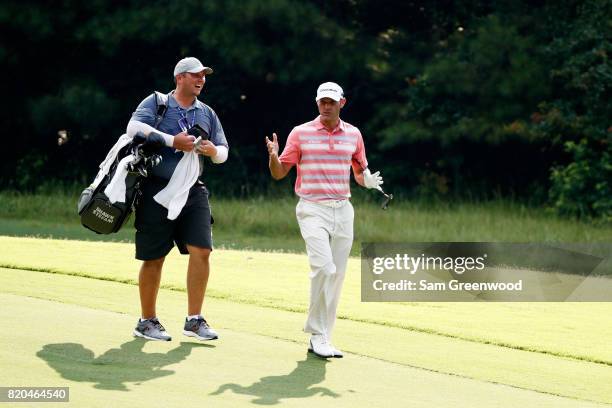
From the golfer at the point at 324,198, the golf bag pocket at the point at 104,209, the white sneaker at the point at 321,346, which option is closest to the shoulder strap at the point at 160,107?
the golf bag pocket at the point at 104,209

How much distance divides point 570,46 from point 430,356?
16971 mm

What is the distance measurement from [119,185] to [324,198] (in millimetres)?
1329

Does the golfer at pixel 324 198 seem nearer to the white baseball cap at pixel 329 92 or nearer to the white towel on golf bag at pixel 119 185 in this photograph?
the white baseball cap at pixel 329 92

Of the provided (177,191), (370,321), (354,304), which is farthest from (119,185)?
(354,304)

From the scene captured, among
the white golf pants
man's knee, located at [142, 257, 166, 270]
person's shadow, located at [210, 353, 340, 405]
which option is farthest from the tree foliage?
person's shadow, located at [210, 353, 340, 405]

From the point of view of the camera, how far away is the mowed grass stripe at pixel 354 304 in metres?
10.5

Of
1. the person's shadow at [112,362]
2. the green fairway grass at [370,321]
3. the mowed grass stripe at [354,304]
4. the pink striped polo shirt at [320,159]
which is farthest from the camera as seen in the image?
the mowed grass stripe at [354,304]

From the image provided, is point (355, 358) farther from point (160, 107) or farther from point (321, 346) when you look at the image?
point (160, 107)

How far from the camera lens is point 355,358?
8930 millimetres

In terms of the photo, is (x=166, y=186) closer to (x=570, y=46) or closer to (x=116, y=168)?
(x=116, y=168)

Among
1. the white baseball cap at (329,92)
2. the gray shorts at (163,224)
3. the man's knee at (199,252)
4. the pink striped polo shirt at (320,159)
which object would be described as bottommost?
the man's knee at (199,252)

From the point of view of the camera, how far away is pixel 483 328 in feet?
35.7

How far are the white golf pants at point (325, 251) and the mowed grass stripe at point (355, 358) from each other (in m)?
0.28

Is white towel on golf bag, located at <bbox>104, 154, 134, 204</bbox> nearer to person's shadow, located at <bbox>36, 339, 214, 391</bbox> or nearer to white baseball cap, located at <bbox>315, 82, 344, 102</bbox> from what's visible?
person's shadow, located at <bbox>36, 339, 214, 391</bbox>
